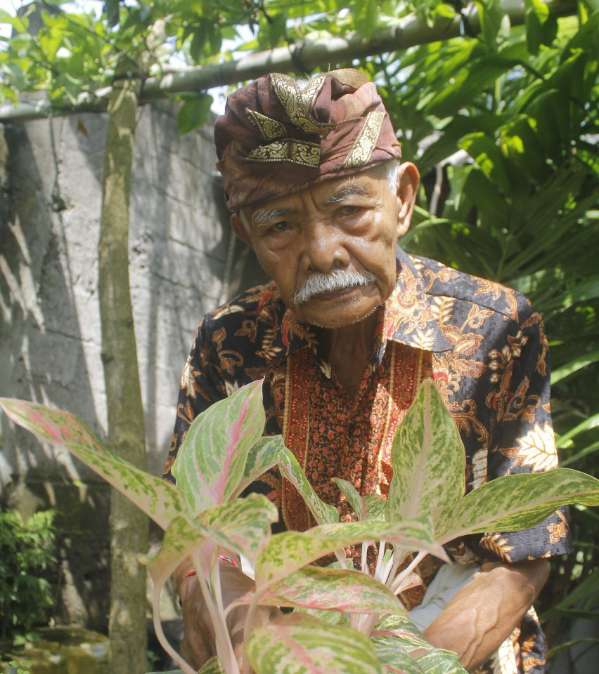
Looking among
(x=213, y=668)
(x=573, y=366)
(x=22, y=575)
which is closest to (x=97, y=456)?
(x=213, y=668)

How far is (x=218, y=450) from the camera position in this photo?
0.56 m

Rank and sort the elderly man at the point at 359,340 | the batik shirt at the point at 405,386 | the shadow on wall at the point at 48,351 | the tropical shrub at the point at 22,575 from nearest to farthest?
the elderly man at the point at 359,340 < the batik shirt at the point at 405,386 < the tropical shrub at the point at 22,575 < the shadow on wall at the point at 48,351

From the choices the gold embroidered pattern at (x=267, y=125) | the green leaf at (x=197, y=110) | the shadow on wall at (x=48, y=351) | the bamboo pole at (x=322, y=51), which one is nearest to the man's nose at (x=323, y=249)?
the gold embroidered pattern at (x=267, y=125)

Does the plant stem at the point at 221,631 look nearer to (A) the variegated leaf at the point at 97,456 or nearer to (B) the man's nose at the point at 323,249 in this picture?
(A) the variegated leaf at the point at 97,456

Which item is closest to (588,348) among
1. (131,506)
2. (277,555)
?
(131,506)

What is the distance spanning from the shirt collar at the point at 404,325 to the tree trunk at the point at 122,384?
0.97m

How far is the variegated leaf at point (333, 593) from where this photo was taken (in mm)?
482

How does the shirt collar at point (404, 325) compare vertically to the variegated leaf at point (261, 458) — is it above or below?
above

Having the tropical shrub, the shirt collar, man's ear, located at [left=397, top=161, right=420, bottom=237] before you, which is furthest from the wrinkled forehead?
the tropical shrub

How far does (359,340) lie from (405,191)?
0.81 ft

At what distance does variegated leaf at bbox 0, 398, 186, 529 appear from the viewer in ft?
1.57

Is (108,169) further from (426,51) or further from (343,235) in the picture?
(343,235)

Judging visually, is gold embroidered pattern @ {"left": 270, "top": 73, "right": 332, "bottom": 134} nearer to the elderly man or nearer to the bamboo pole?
the elderly man

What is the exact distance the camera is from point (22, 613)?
2.77 m
